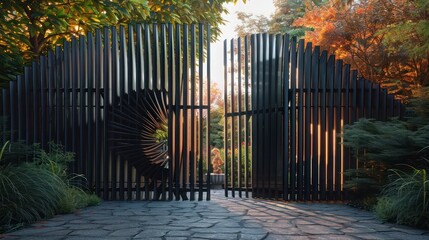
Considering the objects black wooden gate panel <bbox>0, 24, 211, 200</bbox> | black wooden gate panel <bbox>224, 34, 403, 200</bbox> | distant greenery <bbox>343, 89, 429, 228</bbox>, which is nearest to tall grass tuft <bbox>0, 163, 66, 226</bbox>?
black wooden gate panel <bbox>0, 24, 211, 200</bbox>

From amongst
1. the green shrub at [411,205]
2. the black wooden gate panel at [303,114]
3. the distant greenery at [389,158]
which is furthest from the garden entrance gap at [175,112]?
the green shrub at [411,205]

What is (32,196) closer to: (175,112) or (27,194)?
(27,194)

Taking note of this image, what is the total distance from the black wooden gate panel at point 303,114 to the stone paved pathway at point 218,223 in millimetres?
561

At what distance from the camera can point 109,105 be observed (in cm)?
777

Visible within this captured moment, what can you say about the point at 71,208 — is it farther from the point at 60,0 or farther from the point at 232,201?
the point at 60,0

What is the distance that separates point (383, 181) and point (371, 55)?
17.8 feet

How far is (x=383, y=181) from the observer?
6742 mm

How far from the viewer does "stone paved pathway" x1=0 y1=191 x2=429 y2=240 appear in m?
4.64

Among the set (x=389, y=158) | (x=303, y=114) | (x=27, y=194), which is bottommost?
(x=27, y=194)

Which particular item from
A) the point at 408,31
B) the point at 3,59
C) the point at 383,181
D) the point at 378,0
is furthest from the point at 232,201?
the point at 378,0

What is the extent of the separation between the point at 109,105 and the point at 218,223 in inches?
141

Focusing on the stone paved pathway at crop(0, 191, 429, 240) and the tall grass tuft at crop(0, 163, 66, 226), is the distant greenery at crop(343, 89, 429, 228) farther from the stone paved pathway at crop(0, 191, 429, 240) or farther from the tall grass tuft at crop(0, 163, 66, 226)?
the tall grass tuft at crop(0, 163, 66, 226)

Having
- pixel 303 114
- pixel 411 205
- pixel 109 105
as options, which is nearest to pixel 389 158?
pixel 411 205

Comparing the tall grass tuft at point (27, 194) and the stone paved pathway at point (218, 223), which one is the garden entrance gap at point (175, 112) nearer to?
the stone paved pathway at point (218, 223)
